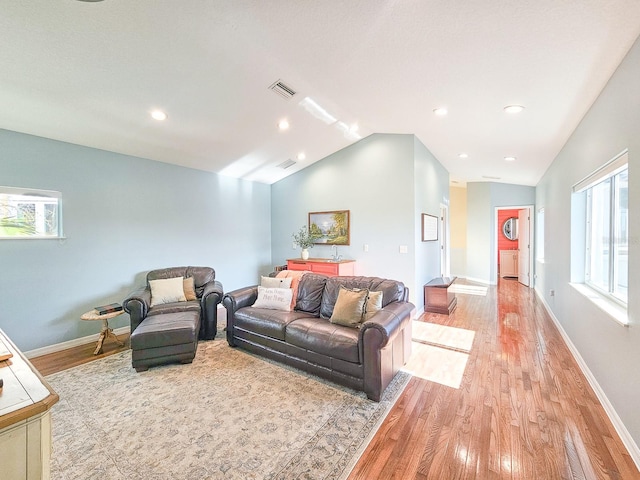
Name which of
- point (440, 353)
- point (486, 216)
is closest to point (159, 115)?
point (440, 353)

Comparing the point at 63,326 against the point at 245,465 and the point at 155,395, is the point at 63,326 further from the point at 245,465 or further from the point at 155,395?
the point at 245,465

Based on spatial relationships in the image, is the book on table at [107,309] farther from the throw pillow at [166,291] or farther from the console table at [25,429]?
the console table at [25,429]

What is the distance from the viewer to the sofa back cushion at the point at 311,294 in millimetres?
3461

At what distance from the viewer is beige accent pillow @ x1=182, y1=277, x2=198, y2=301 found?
4.07 m

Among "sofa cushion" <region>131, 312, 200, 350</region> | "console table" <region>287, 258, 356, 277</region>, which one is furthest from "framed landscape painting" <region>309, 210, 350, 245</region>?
"sofa cushion" <region>131, 312, 200, 350</region>

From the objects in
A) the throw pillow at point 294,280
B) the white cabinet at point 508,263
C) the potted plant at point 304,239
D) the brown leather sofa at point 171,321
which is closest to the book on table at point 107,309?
the brown leather sofa at point 171,321

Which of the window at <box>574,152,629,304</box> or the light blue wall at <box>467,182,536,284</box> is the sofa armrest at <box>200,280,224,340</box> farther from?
the light blue wall at <box>467,182,536,284</box>

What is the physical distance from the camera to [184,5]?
6.33ft

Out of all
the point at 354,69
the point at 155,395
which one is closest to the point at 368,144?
the point at 354,69

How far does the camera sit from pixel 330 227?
551 centimetres

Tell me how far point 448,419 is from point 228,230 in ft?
15.4

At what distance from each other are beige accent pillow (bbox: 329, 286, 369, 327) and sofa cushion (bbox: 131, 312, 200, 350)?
154 cm

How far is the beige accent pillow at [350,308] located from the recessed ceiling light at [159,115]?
9.55 feet

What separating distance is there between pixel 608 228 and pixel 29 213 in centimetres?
634
